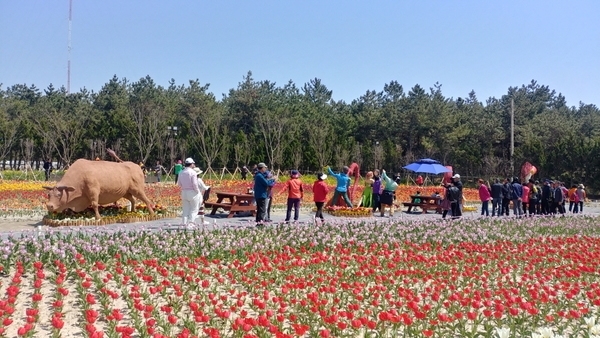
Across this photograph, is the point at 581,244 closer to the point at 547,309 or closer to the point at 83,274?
the point at 547,309

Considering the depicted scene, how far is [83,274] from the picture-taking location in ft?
24.1

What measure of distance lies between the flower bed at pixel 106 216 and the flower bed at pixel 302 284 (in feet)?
12.9

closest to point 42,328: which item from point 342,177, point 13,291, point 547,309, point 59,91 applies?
point 13,291

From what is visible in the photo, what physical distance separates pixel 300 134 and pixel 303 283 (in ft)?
143

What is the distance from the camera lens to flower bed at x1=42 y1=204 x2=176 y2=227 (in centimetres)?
1399

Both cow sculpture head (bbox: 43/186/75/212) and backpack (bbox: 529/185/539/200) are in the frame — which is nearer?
cow sculpture head (bbox: 43/186/75/212)

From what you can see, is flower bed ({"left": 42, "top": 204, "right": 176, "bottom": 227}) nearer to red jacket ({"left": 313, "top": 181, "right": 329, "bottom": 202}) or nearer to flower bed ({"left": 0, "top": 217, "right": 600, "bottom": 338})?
flower bed ({"left": 0, "top": 217, "right": 600, "bottom": 338})

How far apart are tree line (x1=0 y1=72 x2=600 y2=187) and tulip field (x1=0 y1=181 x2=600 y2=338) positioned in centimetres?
2682

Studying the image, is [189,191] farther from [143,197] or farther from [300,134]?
[300,134]

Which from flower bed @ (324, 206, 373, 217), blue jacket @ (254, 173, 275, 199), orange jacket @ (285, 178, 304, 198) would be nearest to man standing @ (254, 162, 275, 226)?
blue jacket @ (254, 173, 275, 199)

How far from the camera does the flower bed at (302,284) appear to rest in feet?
18.4

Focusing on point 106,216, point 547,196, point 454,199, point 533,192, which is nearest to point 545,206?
point 547,196

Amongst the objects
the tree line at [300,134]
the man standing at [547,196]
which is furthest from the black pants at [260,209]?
the tree line at [300,134]

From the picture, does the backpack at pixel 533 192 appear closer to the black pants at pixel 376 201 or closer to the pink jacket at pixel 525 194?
the pink jacket at pixel 525 194
